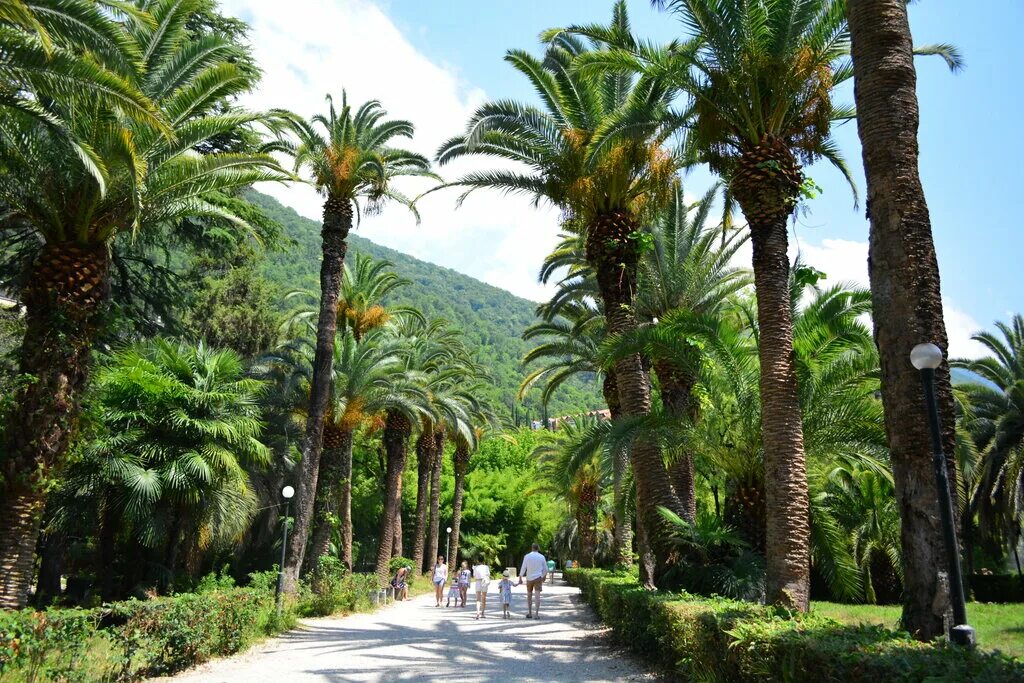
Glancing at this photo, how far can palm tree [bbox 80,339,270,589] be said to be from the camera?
1775cm

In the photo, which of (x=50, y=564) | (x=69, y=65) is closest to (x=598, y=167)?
(x=69, y=65)

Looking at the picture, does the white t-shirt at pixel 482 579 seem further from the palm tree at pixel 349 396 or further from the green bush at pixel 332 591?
the palm tree at pixel 349 396

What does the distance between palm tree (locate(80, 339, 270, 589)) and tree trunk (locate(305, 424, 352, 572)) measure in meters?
2.17

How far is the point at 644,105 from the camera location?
488 inches

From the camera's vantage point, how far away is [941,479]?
6.59 metres

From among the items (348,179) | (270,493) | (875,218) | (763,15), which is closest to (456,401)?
(270,493)

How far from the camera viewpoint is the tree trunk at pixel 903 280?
6.88m

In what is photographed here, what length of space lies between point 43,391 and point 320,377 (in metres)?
8.17

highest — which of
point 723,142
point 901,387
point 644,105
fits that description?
point 644,105

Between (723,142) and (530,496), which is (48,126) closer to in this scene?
(723,142)

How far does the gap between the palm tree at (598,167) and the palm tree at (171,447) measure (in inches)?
368

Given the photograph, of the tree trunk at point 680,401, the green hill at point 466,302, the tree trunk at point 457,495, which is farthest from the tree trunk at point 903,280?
the green hill at point 466,302

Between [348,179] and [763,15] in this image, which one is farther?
[348,179]

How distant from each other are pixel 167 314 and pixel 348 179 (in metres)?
7.96
